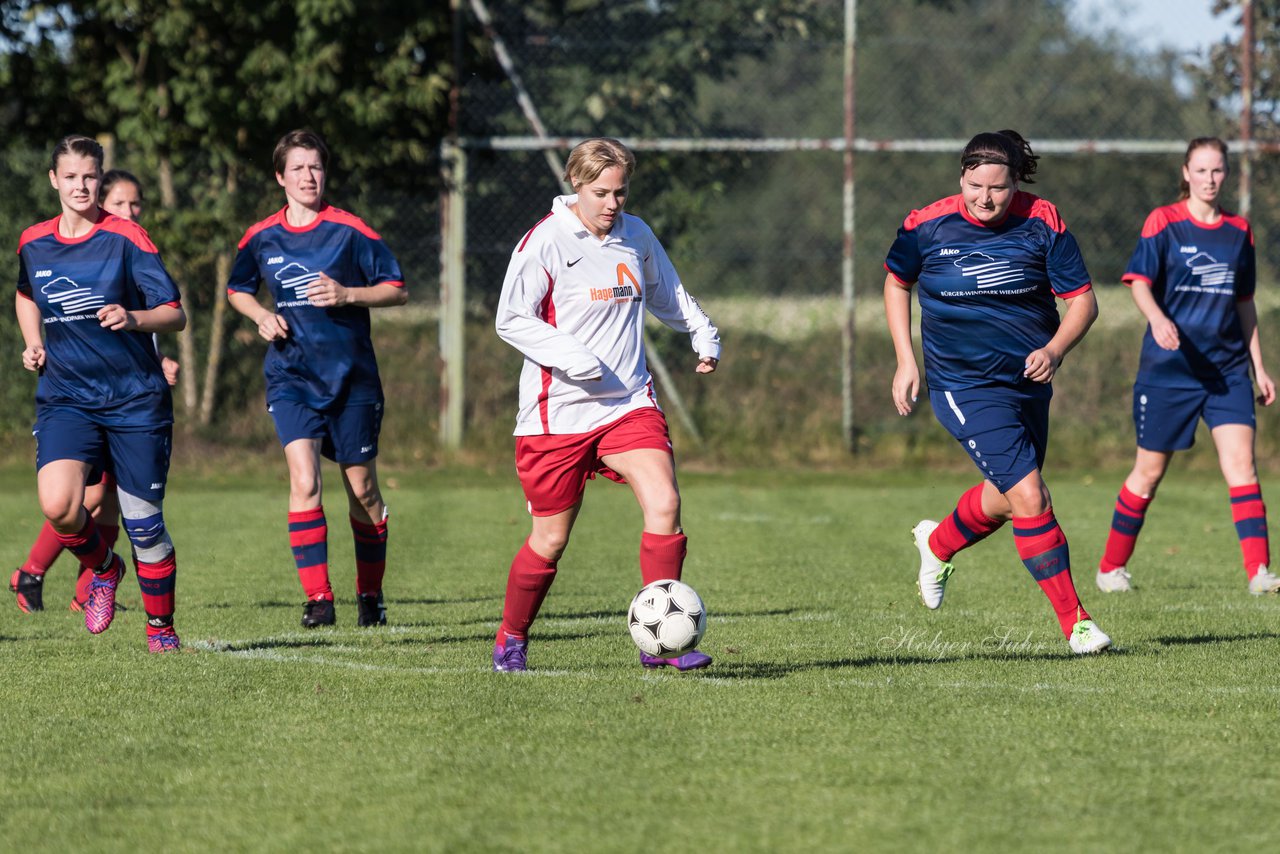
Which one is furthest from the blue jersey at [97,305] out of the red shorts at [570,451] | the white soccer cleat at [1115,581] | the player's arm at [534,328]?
the white soccer cleat at [1115,581]

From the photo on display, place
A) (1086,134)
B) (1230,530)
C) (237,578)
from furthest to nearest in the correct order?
(1086,134)
(1230,530)
(237,578)

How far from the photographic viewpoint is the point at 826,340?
15.7 meters

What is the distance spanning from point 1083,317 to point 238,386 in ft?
34.9

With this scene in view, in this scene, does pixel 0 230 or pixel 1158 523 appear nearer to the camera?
pixel 1158 523

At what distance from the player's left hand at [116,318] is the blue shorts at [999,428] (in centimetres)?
303

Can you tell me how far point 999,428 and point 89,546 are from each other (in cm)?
373

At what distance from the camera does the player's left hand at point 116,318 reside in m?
6.02

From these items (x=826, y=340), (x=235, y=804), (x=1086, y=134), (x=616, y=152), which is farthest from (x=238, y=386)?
(x=235, y=804)

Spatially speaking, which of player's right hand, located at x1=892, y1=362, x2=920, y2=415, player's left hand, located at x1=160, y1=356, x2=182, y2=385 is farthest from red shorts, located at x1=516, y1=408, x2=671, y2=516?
player's left hand, located at x1=160, y1=356, x2=182, y2=385

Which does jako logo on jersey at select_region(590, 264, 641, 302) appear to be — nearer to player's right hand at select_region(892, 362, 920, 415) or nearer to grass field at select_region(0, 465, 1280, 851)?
player's right hand at select_region(892, 362, 920, 415)

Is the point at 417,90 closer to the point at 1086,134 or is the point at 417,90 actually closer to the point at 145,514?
the point at 1086,134

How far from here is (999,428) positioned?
634cm

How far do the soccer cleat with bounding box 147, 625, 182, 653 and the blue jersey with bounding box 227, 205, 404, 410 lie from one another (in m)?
1.28

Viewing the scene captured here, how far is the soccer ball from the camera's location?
5727 mm
